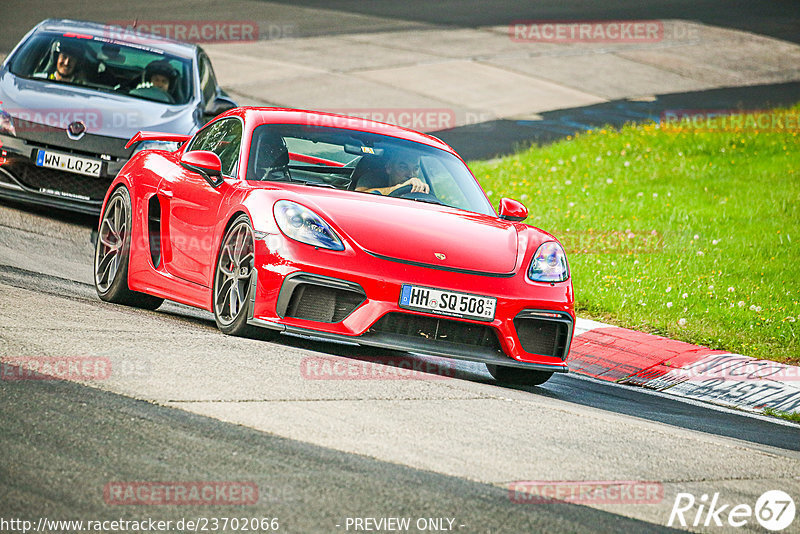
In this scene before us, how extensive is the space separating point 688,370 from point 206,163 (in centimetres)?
372

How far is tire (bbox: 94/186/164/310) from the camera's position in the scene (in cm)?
838

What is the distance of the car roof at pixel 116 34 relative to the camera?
13047mm

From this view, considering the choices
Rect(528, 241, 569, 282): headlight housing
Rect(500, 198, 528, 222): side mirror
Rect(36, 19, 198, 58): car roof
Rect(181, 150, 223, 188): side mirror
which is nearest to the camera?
Rect(528, 241, 569, 282): headlight housing

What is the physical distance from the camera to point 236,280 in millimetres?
6949

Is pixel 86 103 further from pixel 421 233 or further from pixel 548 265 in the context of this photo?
pixel 548 265

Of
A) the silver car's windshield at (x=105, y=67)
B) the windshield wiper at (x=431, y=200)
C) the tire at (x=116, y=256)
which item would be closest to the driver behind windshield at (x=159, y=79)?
the silver car's windshield at (x=105, y=67)

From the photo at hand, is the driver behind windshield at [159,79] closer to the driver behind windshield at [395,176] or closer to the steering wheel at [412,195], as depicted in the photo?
the driver behind windshield at [395,176]

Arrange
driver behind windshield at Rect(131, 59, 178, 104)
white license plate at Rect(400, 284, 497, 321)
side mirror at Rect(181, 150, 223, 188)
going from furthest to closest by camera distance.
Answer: driver behind windshield at Rect(131, 59, 178, 104)
side mirror at Rect(181, 150, 223, 188)
white license plate at Rect(400, 284, 497, 321)

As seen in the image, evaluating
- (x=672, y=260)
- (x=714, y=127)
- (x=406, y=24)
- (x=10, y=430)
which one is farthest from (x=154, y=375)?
(x=406, y=24)

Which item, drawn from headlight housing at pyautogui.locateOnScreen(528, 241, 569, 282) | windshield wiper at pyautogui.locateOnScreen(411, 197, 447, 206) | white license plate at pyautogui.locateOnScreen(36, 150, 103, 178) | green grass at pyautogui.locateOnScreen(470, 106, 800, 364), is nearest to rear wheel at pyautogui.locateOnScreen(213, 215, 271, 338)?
windshield wiper at pyautogui.locateOnScreen(411, 197, 447, 206)

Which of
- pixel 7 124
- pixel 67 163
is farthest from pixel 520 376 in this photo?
pixel 7 124

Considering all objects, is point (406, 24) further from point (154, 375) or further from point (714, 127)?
point (154, 375)

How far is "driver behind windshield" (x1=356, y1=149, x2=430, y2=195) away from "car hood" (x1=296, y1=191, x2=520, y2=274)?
0.89 feet

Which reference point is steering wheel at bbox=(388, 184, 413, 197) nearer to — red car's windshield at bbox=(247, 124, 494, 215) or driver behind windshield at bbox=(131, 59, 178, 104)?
red car's windshield at bbox=(247, 124, 494, 215)
